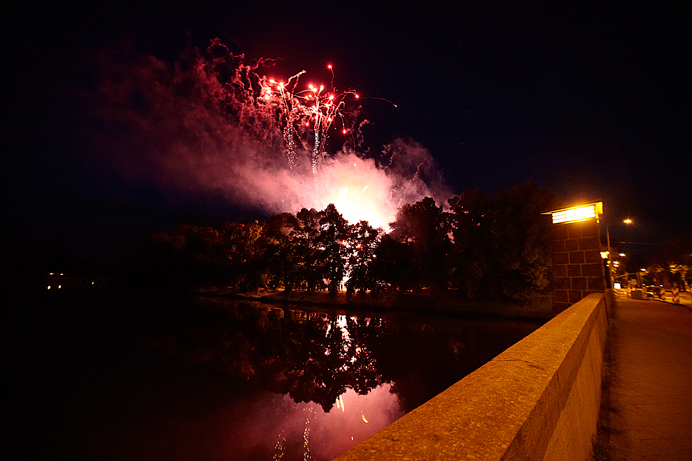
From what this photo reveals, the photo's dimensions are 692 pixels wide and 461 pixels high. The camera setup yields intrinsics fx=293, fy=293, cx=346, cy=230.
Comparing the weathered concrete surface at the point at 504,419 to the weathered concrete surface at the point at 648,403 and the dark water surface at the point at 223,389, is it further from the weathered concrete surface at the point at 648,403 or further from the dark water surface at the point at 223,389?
the dark water surface at the point at 223,389

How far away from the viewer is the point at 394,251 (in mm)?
30547

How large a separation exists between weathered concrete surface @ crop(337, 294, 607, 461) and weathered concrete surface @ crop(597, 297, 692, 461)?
0.70 m

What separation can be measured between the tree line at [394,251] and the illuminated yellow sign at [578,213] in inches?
453

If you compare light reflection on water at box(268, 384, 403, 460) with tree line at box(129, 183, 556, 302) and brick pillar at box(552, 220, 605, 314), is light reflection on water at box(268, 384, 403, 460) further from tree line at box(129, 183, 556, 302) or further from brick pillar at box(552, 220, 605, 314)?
tree line at box(129, 183, 556, 302)

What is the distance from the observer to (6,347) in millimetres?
12570

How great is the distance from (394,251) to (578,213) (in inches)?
818

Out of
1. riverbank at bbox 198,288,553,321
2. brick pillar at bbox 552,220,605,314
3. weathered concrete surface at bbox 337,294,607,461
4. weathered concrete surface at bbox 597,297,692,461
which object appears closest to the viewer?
weathered concrete surface at bbox 337,294,607,461

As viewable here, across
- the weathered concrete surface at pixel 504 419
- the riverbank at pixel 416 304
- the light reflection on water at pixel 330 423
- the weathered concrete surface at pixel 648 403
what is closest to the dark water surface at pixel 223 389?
the light reflection on water at pixel 330 423

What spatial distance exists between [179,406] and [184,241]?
5233cm

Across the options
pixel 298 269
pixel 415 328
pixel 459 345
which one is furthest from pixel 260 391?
pixel 298 269

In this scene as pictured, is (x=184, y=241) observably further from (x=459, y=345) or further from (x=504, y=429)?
(x=504, y=429)

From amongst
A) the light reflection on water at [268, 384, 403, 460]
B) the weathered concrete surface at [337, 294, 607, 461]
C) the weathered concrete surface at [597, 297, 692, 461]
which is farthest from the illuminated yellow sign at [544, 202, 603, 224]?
the weathered concrete surface at [337, 294, 607, 461]

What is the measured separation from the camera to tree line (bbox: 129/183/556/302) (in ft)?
72.2

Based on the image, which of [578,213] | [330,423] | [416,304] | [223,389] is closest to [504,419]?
[330,423]
